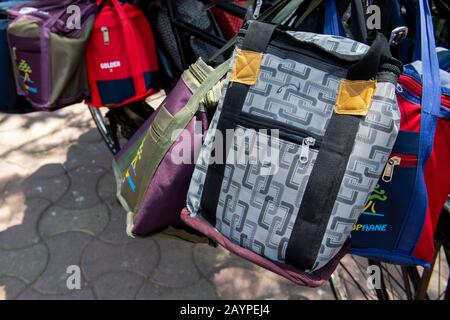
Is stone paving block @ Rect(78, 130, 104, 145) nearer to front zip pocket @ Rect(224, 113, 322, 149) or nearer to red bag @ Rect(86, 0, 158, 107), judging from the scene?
red bag @ Rect(86, 0, 158, 107)

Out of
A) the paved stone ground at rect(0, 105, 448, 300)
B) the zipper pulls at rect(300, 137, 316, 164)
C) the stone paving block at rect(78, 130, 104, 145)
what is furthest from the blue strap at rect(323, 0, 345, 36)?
the stone paving block at rect(78, 130, 104, 145)

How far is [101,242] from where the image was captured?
236cm

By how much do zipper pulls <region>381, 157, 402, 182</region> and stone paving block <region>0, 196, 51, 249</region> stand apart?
193 centimetres

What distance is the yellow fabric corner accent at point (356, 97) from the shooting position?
1.01 meters

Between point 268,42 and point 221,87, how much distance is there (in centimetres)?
20

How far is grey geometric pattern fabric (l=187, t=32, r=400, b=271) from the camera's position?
1.01 metres

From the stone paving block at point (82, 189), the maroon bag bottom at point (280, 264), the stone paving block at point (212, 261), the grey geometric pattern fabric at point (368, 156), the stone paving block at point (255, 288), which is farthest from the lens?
the stone paving block at point (82, 189)

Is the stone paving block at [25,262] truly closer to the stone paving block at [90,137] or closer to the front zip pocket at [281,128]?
the stone paving block at [90,137]

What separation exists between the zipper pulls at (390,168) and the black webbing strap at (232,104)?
1.33ft

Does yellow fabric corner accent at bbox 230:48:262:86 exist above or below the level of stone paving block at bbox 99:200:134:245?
above

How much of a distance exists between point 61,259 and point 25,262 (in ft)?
0.58

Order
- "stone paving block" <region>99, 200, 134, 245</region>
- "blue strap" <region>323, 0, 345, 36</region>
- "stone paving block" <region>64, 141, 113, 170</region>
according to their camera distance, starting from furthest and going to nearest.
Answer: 1. "stone paving block" <region>64, 141, 113, 170</region>
2. "stone paving block" <region>99, 200, 134, 245</region>
3. "blue strap" <region>323, 0, 345, 36</region>

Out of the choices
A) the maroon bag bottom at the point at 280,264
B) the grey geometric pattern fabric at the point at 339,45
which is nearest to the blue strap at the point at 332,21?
the grey geometric pattern fabric at the point at 339,45
